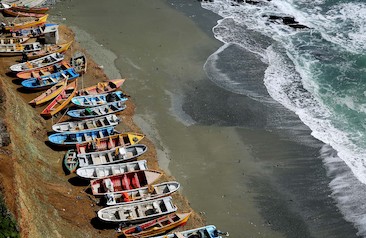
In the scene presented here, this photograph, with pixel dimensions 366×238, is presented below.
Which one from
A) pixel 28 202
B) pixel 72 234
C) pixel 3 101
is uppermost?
pixel 3 101

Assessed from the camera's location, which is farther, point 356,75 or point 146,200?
point 356,75

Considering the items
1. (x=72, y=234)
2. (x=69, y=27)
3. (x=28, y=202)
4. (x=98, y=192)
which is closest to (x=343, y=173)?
(x=98, y=192)

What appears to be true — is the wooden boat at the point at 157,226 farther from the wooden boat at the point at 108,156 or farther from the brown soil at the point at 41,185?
the wooden boat at the point at 108,156

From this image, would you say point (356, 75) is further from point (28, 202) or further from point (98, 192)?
point (28, 202)

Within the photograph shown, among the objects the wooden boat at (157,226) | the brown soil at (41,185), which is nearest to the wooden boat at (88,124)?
the brown soil at (41,185)

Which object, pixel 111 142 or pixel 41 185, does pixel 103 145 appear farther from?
pixel 41 185

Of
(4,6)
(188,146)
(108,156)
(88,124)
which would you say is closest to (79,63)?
(88,124)
